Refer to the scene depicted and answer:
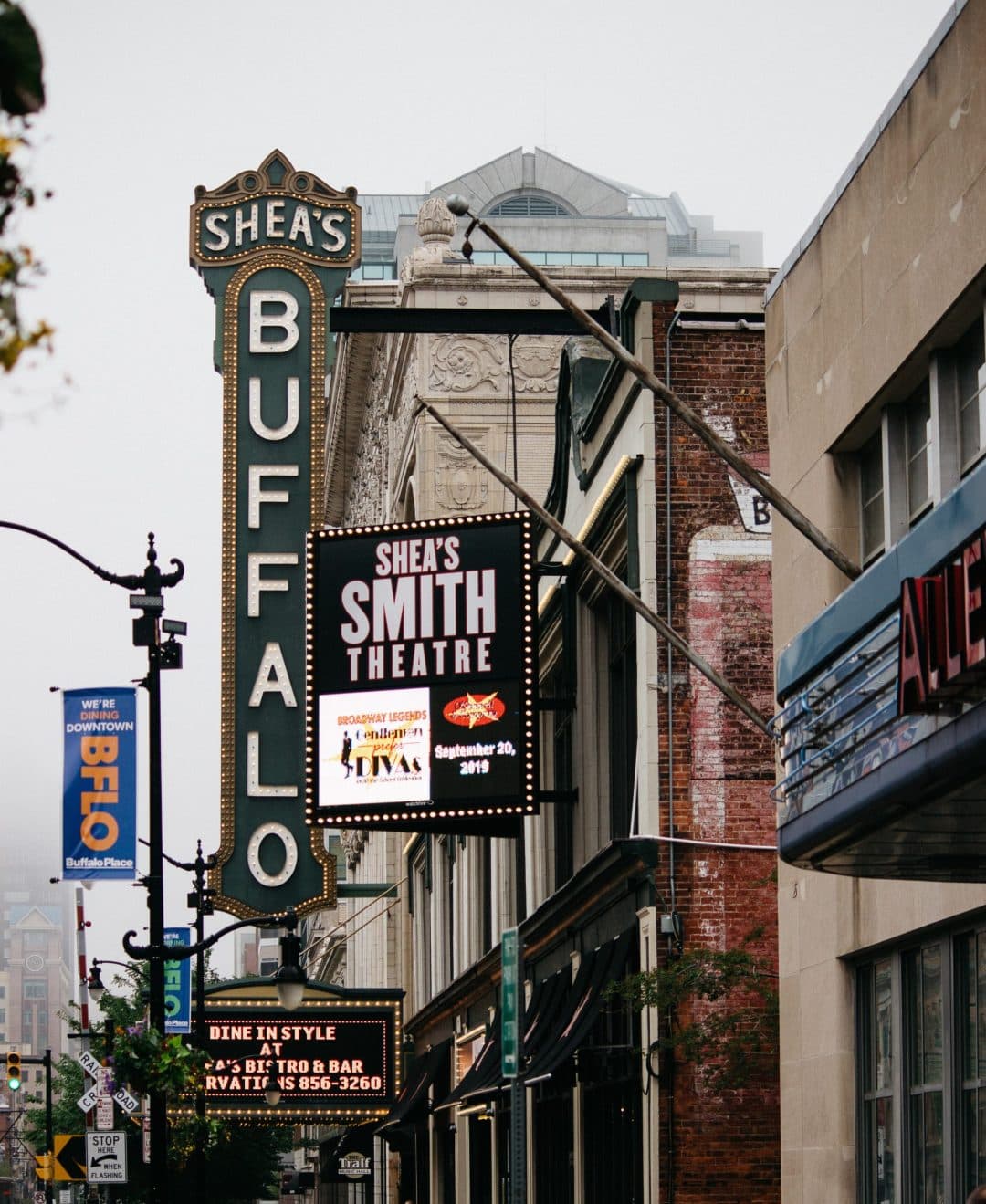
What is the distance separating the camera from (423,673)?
101 feet

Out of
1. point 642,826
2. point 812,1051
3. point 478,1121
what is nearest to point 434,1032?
point 478,1121

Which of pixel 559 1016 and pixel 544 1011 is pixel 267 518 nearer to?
pixel 544 1011

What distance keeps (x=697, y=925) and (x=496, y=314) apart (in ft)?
26.1

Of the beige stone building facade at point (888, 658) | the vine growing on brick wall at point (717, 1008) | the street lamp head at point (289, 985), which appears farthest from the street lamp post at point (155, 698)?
the beige stone building facade at point (888, 658)

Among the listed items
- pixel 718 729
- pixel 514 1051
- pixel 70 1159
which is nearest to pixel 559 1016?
pixel 718 729

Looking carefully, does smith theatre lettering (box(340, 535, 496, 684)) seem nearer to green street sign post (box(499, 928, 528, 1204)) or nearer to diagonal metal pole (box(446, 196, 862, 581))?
green street sign post (box(499, 928, 528, 1204))

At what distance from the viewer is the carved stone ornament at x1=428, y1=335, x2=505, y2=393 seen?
48.6 metres

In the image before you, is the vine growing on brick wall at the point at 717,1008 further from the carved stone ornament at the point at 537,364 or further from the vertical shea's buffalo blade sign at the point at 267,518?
the carved stone ornament at the point at 537,364

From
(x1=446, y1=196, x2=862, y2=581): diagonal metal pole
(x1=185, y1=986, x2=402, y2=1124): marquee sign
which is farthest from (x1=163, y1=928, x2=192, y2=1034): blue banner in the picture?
(x1=446, y1=196, x2=862, y2=581): diagonal metal pole

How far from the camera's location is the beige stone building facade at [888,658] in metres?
11.5

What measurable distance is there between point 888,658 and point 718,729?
43.1ft

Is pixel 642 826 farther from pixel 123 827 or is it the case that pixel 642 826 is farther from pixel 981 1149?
pixel 981 1149

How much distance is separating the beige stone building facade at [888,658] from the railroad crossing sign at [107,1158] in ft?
52.1

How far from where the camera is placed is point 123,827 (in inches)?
998
